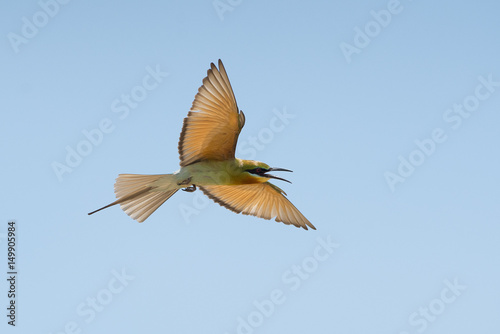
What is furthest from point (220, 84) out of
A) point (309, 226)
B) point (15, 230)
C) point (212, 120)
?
point (15, 230)

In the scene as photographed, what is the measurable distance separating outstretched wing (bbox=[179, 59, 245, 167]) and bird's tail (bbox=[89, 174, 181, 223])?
0.21m

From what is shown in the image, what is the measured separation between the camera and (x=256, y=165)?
5.57m

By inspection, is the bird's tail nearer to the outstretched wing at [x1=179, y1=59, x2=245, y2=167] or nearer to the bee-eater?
the bee-eater

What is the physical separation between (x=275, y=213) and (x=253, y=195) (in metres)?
0.23

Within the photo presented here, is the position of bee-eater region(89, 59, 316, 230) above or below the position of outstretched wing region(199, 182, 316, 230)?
above

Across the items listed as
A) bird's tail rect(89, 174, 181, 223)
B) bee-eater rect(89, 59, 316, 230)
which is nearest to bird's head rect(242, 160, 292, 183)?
bee-eater rect(89, 59, 316, 230)

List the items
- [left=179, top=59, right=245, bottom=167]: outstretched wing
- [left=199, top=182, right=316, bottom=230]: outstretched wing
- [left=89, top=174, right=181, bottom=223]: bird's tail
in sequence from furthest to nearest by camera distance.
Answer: [left=199, top=182, right=316, bottom=230]: outstretched wing, [left=89, top=174, right=181, bottom=223]: bird's tail, [left=179, top=59, right=245, bottom=167]: outstretched wing

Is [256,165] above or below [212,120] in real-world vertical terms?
below

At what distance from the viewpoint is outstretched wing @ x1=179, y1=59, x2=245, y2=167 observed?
521 cm

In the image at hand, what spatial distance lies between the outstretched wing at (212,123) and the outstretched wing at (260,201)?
64 centimetres

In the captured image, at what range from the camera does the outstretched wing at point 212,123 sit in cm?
521

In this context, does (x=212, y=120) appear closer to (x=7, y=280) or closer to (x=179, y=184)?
(x=179, y=184)

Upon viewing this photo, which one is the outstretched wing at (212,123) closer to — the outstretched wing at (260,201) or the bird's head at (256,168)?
the bird's head at (256,168)

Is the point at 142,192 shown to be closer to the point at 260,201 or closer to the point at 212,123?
the point at 212,123
